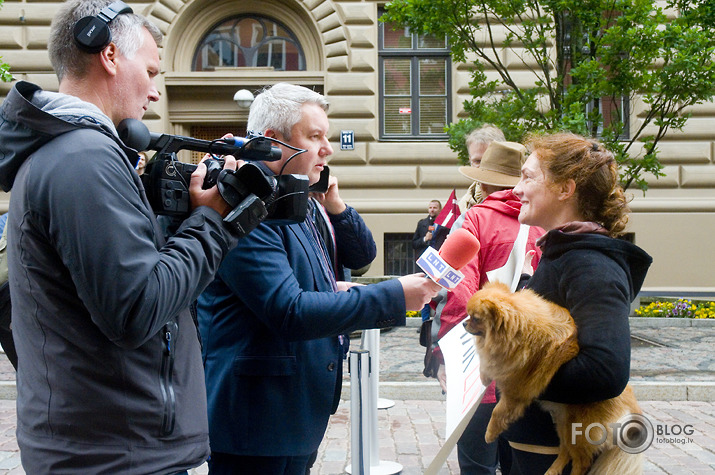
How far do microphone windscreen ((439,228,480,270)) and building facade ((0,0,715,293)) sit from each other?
11.4 meters

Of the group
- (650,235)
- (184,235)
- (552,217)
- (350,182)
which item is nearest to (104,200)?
(184,235)


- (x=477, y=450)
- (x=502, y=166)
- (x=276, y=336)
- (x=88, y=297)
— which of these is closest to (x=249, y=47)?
(x=502, y=166)

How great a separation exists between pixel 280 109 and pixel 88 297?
4.00ft

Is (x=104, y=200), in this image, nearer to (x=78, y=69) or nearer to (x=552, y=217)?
(x=78, y=69)

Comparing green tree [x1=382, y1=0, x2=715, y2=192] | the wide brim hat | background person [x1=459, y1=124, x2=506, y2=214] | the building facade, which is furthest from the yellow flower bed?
the wide brim hat

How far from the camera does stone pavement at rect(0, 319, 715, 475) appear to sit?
4949 mm

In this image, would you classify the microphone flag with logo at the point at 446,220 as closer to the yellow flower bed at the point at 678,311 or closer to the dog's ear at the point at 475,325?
the dog's ear at the point at 475,325

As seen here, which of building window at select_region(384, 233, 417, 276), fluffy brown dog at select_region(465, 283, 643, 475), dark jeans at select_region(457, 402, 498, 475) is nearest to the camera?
fluffy brown dog at select_region(465, 283, 643, 475)

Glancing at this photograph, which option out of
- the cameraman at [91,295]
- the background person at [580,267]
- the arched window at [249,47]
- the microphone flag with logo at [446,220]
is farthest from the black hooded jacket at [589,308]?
the arched window at [249,47]

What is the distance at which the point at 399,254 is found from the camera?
14.0 m

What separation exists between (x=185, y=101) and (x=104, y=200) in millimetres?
13320

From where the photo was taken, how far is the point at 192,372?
173 cm

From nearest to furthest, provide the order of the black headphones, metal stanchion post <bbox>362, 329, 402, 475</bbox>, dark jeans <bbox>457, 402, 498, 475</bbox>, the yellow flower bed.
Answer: the black headphones < dark jeans <bbox>457, 402, 498, 475</bbox> < metal stanchion post <bbox>362, 329, 402, 475</bbox> < the yellow flower bed

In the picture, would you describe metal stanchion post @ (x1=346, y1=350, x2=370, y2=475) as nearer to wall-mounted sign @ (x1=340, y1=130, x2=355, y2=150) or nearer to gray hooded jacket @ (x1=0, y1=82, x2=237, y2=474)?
gray hooded jacket @ (x1=0, y1=82, x2=237, y2=474)
